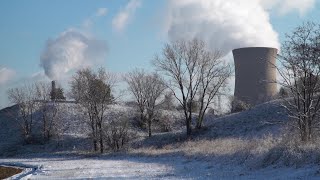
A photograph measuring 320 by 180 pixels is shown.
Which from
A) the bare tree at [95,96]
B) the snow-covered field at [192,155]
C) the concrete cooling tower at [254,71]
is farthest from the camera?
the concrete cooling tower at [254,71]

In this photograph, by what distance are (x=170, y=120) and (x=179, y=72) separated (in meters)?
11.2

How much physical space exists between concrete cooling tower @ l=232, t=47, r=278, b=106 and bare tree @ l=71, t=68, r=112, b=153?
14.8 metres

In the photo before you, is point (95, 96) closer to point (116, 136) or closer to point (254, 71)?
point (116, 136)

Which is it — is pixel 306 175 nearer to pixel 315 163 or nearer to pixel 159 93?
pixel 315 163

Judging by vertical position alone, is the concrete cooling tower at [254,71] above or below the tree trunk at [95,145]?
above

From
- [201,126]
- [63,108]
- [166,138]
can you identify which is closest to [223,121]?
[201,126]

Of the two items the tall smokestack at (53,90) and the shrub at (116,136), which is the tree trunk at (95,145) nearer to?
the shrub at (116,136)

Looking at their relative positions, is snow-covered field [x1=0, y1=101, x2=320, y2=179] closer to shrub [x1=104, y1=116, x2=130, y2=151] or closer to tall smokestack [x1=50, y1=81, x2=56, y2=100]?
shrub [x1=104, y1=116, x2=130, y2=151]

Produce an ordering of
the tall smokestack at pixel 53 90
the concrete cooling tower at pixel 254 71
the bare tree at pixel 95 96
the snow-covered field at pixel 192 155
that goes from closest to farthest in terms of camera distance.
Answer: the snow-covered field at pixel 192 155
the bare tree at pixel 95 96
the concrete cooling tower at pixel 254 71
the tall smokestack at pixel 53 90

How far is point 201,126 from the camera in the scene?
46500mm

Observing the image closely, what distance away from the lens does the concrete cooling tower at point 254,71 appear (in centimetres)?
4625

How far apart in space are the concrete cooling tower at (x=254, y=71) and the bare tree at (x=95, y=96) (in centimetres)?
1478

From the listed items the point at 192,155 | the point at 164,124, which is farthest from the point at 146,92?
the point at 192,155

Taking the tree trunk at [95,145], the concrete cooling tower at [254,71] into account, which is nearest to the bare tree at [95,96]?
the tree trunk at [95,145]
